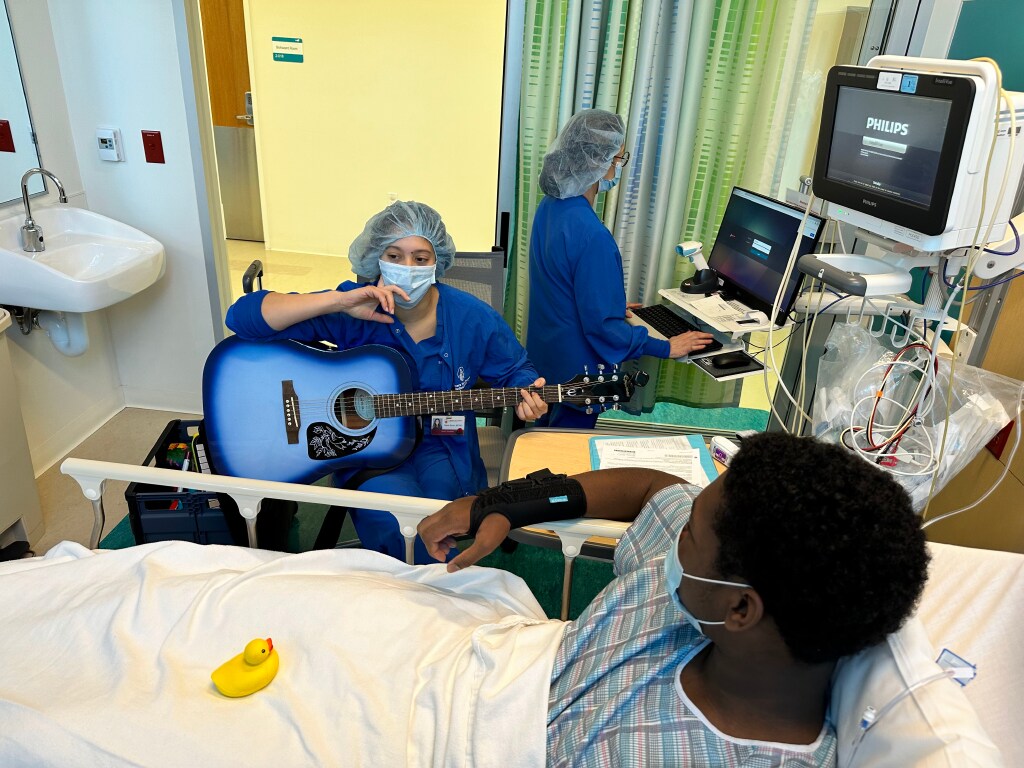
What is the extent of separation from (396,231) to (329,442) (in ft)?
2.16

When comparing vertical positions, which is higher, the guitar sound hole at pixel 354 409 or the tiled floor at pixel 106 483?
the guitar sound hole at pixel 354 409

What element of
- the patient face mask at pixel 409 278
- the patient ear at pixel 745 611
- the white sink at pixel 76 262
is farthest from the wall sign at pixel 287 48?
the patient ear at pixel 745 611

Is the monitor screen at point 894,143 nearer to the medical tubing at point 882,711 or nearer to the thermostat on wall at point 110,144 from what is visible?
the medical tubing at point 882,711

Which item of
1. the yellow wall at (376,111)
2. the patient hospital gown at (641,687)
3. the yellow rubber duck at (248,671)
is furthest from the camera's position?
the yellow wall at (376,111)

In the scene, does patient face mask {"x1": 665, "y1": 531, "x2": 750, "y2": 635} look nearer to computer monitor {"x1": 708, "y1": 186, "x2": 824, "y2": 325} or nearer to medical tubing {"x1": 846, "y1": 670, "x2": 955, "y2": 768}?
medical tubing {"x1": 846, "y1": 670, "x2": 955, "y2": 768}

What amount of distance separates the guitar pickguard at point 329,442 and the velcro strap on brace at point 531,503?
86cm

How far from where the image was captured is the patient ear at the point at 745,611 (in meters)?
0.89

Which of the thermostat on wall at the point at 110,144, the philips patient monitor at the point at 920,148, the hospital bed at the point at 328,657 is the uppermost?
the philips patient monitor at the point at 920,148

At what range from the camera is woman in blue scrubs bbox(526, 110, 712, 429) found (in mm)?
2463

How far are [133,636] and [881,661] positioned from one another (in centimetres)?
118

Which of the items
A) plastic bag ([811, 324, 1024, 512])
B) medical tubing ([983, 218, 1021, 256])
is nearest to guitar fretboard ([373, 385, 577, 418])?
plastic bag ([811, 324, 1024, 512])

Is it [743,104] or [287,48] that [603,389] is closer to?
[743,104]

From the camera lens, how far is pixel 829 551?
2.71ft

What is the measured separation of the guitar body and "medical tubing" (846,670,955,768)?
147 centimetres
